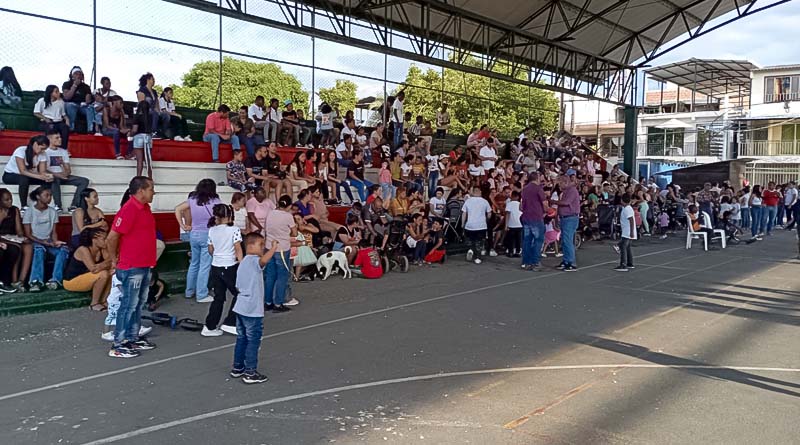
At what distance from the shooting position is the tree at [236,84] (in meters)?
17.7

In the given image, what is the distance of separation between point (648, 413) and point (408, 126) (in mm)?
15730

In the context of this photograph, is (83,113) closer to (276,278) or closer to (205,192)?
(205,192)

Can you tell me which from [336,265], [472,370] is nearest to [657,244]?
[336,265]

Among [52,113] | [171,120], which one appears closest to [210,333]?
[52,113]

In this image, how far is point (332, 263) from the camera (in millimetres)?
11688

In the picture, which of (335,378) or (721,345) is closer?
(335,378)

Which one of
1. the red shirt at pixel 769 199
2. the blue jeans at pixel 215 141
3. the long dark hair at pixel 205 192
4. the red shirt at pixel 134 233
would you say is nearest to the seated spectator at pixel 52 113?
the blue jeans at pixel 215 141

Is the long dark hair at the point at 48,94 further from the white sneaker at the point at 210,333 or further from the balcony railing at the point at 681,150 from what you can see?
the balcony railing at the point at 681,150

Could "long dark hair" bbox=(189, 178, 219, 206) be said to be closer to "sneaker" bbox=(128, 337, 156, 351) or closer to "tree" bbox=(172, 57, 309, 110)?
"sneaker" bbox=(128, 337, 156, 351)

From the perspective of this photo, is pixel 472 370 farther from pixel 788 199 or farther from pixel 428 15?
pixel 788 199

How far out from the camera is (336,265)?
11859 mm

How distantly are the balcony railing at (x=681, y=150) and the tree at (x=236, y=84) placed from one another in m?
33.1

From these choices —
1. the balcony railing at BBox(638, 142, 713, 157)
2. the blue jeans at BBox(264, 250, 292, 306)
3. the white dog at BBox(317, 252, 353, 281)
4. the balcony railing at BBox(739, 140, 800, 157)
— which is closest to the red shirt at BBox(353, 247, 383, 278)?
the white dog at BBox(317, 252, 353, 281)

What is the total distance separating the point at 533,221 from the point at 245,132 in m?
6.44
